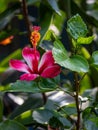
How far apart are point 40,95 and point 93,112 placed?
1.36 ft

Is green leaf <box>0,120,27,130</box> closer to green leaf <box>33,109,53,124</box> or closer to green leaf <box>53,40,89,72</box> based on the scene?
green leaf <box>33,109,53,124</box>

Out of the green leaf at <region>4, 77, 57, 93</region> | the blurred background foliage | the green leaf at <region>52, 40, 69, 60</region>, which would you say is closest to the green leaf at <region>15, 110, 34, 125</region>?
the blurred background foliage

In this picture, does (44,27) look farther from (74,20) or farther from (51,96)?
(74,20)

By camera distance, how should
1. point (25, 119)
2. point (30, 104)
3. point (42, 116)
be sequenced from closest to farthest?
point (42, 116)
point (25, 119)
point (30, 104)

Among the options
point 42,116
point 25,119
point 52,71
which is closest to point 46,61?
point 52,71

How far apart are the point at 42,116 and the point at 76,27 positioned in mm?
225

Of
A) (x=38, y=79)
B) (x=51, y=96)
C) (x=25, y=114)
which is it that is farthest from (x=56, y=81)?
(x=51, y=96)

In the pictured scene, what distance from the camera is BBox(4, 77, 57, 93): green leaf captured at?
62cm

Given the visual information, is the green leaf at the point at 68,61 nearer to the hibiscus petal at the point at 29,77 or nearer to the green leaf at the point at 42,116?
the hibiscus petal at the point at 29,77

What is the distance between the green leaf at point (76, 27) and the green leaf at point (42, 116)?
0.66ft

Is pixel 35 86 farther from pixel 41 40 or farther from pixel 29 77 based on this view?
pixel 41 40

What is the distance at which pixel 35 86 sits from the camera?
Answer: 0.63 meters

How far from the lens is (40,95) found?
40.9 inches

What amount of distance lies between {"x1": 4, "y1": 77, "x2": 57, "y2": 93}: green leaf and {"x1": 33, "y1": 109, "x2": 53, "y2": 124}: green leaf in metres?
0.11
